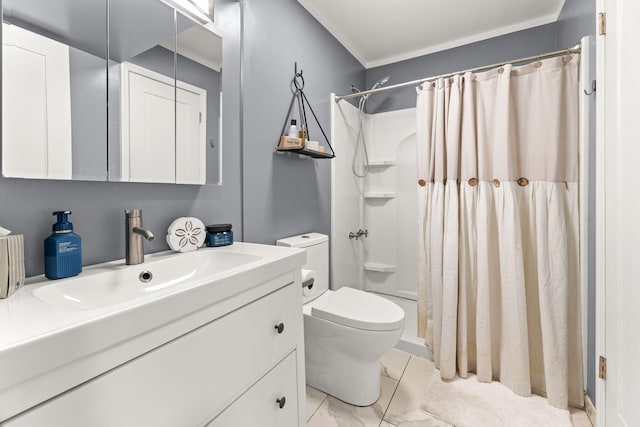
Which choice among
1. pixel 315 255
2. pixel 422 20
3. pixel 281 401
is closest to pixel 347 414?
pixel 281 401

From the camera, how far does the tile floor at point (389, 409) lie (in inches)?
57.8

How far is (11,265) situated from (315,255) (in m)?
1.37

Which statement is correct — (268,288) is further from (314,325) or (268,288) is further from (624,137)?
(624,137)

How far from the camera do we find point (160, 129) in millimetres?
1162

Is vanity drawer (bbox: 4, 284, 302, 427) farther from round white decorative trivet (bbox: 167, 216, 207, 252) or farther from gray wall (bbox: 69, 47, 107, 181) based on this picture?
gray wall (bbox: 69, 47, 107, 181)

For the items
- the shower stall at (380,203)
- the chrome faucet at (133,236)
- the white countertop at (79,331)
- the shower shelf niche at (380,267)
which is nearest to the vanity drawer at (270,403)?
the white countertop at (79,331)

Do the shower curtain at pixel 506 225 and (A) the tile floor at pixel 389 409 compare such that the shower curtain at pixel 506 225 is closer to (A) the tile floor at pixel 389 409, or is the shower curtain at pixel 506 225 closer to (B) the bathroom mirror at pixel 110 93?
(A) the tile floor at pixel 389 409

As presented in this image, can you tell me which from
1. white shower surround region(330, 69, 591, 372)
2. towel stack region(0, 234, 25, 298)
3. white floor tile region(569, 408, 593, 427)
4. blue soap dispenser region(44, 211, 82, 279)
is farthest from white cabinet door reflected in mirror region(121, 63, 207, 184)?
white floor tile region(569, 408, 593, 427)

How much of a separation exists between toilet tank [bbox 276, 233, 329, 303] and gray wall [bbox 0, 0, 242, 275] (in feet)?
1.27

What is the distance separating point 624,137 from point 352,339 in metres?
1.40

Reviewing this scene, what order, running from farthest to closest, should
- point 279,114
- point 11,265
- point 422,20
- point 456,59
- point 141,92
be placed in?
point 456,59 < point 422,20 < point 279,114 < point 141,92 < point 11,265

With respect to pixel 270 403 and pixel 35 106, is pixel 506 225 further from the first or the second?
pixel 35 106

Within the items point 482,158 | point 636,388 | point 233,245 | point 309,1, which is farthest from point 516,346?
point 309,1

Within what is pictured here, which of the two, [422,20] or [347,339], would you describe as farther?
[422,20]
